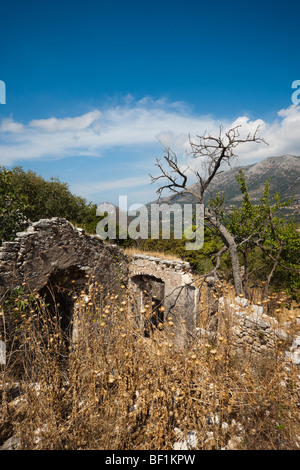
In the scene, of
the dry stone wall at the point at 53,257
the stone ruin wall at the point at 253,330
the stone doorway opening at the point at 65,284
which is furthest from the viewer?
the stone doorway opening at the point at 65,284

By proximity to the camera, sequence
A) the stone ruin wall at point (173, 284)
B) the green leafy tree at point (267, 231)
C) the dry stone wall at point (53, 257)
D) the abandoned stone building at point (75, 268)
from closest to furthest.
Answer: the dry stone wall at point (53, 257)
the abandoned stone building at point (75, 268)
the stone ruin wall at point (173, 284)
the green leafy tree at point (267, 231)

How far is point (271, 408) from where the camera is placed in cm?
258

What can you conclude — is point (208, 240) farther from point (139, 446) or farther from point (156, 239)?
point (139, 446)

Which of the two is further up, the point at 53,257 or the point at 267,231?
the point at 267,231

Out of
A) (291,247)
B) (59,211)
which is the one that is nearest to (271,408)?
(291,247)

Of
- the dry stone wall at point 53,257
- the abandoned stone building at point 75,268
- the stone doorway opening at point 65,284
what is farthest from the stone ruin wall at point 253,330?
the stone doorway opening at point 65,284

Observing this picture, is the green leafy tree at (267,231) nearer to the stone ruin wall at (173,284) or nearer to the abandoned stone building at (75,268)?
the stone ruin wall at (173,284)

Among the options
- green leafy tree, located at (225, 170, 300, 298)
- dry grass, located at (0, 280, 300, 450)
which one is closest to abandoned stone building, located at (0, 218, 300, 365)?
dry grass, located at (0, 280, 300, 450)

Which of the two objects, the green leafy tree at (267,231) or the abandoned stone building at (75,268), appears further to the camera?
the green leafy tree at (267,231)

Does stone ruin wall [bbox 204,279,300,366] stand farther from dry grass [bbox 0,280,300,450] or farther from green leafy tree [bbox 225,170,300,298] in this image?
green leafy tree [bbox 225,170,300,298]

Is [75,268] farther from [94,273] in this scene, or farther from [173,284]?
[173,284]

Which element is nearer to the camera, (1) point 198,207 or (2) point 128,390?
(2) point 128,390

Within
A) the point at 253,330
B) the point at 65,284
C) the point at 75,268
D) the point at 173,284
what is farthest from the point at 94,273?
the point at 253,330
